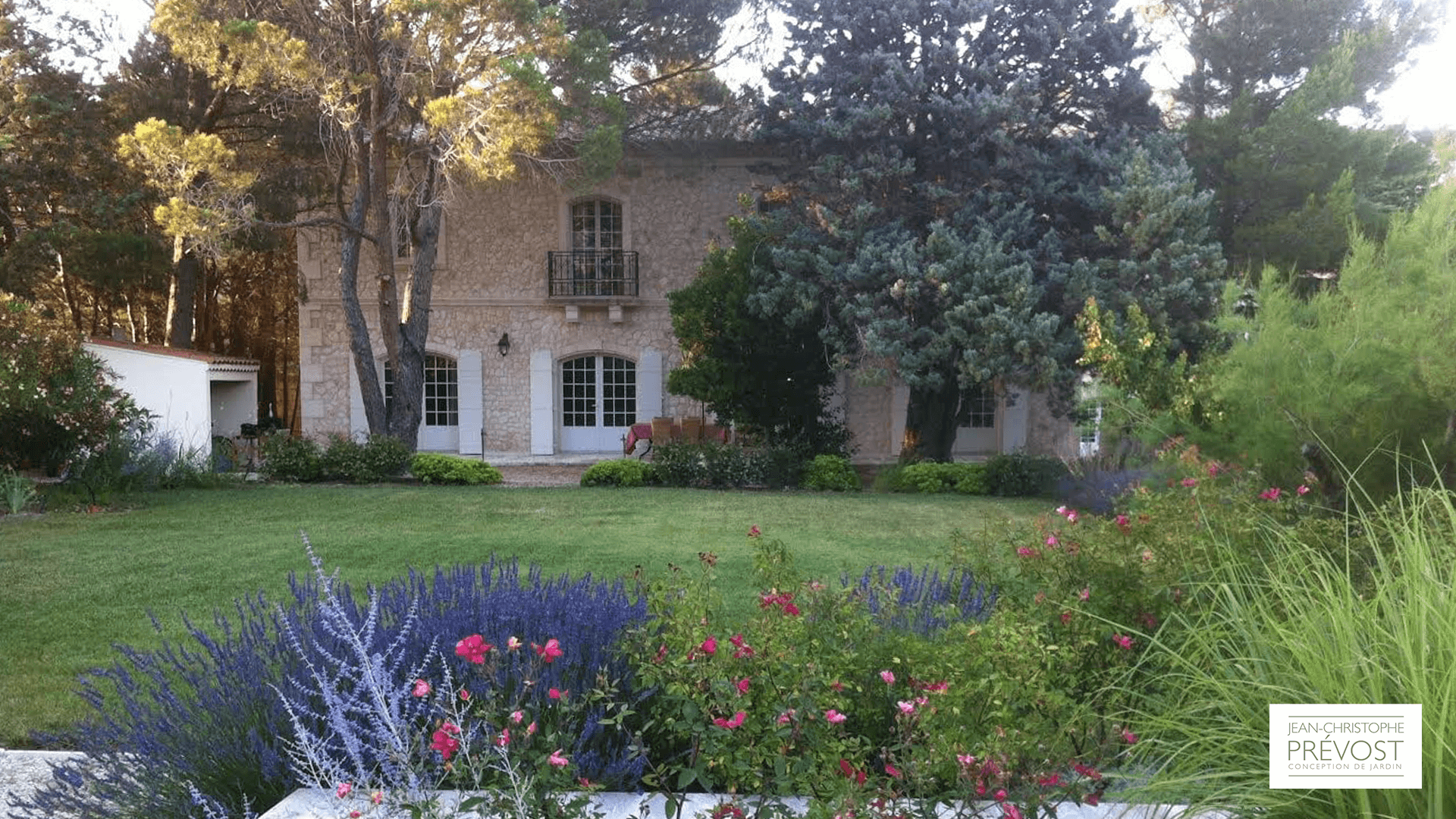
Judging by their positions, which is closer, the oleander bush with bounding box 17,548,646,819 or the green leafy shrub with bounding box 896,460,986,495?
the oleander bush with bounding box 17,548,646,819

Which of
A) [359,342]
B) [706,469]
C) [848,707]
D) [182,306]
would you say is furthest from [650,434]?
[848,707]

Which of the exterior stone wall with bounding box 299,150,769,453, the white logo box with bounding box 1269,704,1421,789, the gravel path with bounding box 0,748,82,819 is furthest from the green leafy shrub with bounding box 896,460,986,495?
the white logo box with bounding box 1269,704,1421,789

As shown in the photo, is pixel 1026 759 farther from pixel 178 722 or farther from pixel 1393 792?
pixel 178 722

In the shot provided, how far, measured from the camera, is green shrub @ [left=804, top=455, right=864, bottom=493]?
1377 centimetres

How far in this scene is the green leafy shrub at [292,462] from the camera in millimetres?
13617

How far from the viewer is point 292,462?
44.7 ft

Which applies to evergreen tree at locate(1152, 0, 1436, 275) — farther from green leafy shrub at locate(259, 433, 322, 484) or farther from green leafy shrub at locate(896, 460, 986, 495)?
green leafy shrub at locate(259, 433, 322, 484)

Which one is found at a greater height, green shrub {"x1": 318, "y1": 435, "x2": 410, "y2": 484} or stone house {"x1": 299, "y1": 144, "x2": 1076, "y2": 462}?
stone house {"x1": 299, "y1": 144, "x2": 1076, "y2": 462}

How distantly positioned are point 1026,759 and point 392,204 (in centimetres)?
1408

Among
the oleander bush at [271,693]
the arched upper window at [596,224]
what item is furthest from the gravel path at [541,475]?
the oleander bush at [271,693]

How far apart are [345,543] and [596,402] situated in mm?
9994

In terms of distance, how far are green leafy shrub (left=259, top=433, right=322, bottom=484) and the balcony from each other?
5471 mm

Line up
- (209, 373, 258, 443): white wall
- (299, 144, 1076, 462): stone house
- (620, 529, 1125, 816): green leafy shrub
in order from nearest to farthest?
(620, 529, 1125, 816): green leafy shrub → (209, 373, 258, 443): white wall → (299, 144, 1076, 462): stone house

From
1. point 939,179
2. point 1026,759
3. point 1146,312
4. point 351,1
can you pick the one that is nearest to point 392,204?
Result: point 351,1
